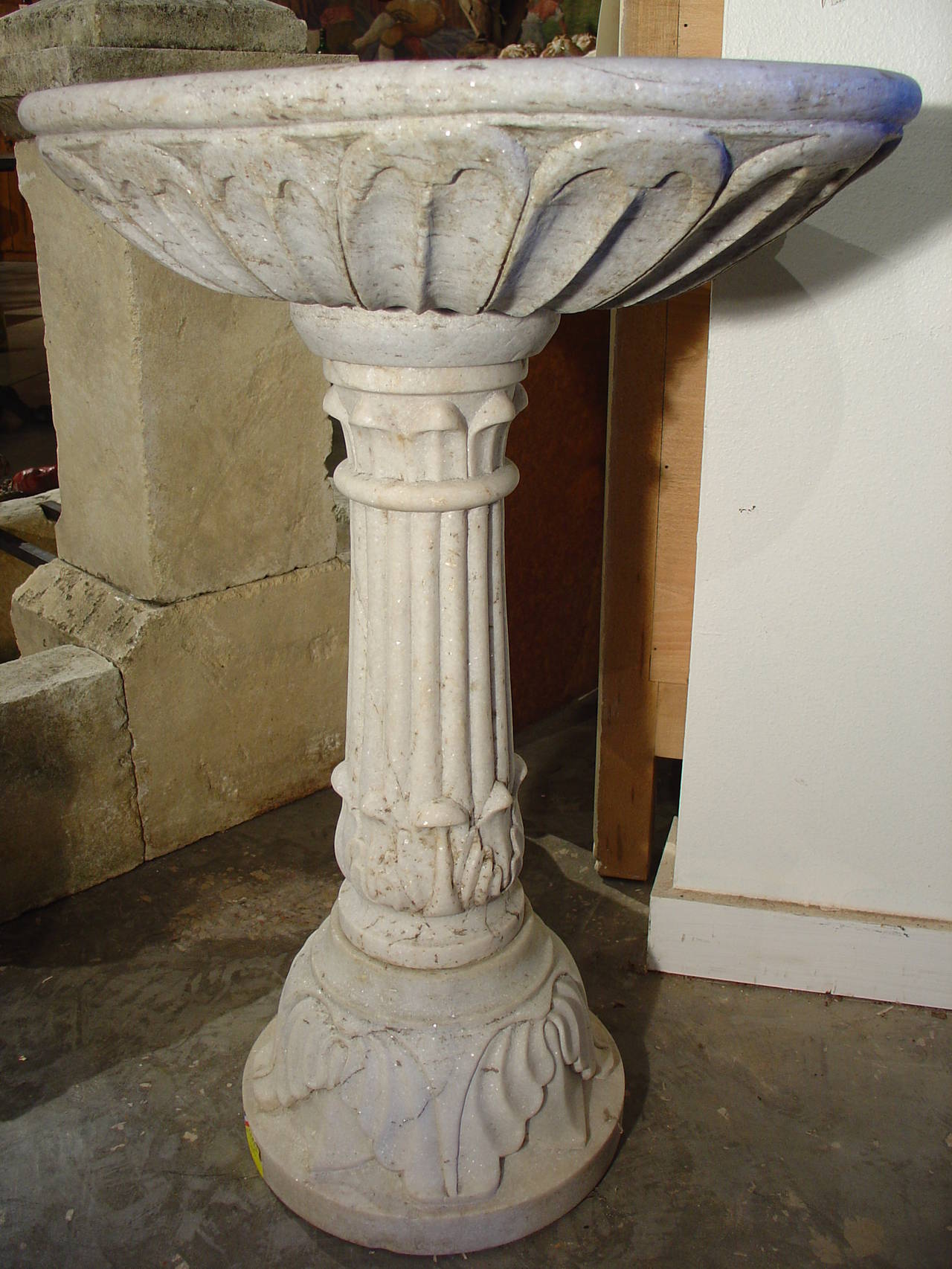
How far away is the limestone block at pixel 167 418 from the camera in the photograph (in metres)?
2.12

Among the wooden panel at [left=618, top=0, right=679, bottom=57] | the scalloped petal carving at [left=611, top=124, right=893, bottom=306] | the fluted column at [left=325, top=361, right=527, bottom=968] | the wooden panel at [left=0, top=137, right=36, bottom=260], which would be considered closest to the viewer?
the scalloped petal carving at [left=611, top=124, right=893, bottom=306]

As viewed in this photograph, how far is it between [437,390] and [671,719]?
1065mm

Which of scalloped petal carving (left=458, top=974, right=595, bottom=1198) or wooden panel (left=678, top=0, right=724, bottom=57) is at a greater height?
wooden panel (left=678, top=0, right=724, bottom=57)

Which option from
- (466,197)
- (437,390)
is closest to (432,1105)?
(437,390)

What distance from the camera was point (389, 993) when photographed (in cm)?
157

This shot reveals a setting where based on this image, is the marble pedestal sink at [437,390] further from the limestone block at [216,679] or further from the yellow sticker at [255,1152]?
the limestone block at [216,679]

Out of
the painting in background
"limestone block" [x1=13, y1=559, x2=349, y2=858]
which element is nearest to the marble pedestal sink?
"limestone block" [x1=13, y1=559, x2=349, y2=858]

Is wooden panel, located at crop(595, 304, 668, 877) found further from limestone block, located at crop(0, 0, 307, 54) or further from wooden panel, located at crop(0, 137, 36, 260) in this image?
wooden panel, located at crop(0, 137, 36, 260)

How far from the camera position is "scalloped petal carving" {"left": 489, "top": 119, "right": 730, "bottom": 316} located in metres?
0.95

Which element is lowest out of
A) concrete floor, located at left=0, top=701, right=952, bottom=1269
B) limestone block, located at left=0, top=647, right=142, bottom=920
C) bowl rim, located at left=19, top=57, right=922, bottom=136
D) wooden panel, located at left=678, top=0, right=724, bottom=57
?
concrete floor, located at left=0, top=701, right=952, bottom=1269

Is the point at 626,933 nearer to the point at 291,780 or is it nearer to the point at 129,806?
the point at 291,780

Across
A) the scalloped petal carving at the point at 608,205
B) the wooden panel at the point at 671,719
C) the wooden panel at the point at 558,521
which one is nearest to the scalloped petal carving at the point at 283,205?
the scalloped petal carving at the point at 608,205

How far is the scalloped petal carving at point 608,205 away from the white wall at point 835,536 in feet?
2.25

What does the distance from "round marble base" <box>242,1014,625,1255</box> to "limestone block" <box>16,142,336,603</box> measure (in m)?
1.16
